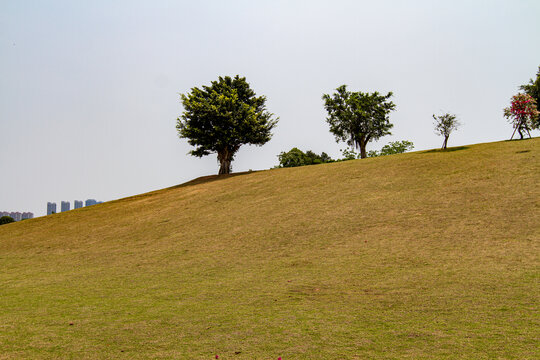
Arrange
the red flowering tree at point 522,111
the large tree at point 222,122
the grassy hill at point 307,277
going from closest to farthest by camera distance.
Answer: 1. the grassy hill at point 307,277
2. the red flowering tree at point 522,111
3. the large tree at point 222,122

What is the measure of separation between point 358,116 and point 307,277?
58.5m

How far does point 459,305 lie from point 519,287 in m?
2.11

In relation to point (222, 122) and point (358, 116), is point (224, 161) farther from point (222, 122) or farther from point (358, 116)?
point (358, 116)

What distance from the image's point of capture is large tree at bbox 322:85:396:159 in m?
67.8

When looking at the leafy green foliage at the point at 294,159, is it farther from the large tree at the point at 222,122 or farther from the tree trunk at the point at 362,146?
the large tree at the point at 222,122

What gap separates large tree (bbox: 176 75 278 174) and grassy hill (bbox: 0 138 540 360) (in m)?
27.8

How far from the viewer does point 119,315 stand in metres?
9.64

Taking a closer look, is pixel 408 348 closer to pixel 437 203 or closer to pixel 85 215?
pixel 437 203

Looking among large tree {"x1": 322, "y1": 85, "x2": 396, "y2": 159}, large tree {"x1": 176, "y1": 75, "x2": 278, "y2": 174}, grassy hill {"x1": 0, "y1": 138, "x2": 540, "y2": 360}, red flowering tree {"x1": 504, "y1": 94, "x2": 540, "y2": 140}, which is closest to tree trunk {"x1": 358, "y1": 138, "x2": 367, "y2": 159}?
large tree {"x1": 322, "y1": 85, "x2": 396, "y2": 159}

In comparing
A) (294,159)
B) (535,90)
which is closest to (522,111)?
(535,90)

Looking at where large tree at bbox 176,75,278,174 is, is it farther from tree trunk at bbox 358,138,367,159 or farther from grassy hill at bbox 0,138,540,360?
grassy hill at bbox 0,138,540,360

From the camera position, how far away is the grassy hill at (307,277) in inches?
286

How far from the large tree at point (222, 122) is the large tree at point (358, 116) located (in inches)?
592

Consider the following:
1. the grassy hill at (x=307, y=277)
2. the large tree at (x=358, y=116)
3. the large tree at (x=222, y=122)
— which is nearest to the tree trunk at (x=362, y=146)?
the large tree at (x=358, y=116)
